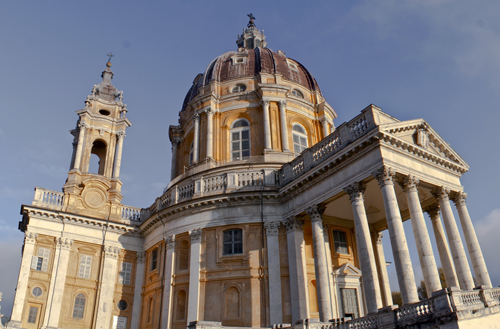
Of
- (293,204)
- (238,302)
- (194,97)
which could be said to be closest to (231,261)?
(238,302)

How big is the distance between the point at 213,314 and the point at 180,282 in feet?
8.77

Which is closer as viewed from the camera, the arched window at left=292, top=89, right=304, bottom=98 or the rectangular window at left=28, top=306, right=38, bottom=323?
the rectangular window at left=28, top=306, right=38, bottom=323

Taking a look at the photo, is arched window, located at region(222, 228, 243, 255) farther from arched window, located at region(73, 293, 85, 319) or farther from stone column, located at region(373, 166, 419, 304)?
arched window, located at region(73, 293, 85, 319)

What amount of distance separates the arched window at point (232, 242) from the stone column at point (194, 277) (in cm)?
134

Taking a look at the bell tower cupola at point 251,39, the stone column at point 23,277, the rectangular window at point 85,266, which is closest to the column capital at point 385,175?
the rectangular window at point 85,266

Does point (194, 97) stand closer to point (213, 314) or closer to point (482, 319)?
point (213, 314)

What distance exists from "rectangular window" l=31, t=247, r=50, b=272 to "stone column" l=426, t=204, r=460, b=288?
20629 millimetres

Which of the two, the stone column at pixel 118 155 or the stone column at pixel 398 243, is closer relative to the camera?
the stone column at pixel 398 243

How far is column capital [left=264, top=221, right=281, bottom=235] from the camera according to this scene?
21.5 m

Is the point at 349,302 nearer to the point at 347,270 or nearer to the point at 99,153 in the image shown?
the point at 347,270

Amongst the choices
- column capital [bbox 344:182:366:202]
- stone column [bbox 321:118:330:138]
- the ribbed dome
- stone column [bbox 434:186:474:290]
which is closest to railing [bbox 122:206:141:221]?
the ribbed dome

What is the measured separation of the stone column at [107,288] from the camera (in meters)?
24.1

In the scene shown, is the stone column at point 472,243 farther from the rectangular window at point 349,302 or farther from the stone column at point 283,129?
the stone column at point 283,129

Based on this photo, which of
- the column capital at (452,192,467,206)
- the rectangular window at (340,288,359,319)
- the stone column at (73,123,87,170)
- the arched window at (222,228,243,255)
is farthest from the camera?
the stone column at (73,123,87,170)
